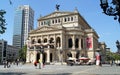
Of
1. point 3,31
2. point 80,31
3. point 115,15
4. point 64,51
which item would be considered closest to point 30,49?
point 64,51

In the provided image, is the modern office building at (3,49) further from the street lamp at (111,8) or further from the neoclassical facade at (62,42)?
the street lamp at (111,8)

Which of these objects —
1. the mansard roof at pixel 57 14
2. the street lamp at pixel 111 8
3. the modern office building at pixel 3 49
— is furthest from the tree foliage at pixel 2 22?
the modern office building at pixel 3 49

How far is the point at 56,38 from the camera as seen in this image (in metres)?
97.2

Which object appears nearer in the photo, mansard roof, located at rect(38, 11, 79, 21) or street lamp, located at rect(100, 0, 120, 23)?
street lamp, located at rect(100, 0, 120, 23)

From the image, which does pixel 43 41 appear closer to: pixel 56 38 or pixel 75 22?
pixel 56 38

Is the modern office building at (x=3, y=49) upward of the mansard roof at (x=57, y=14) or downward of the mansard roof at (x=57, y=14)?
downward

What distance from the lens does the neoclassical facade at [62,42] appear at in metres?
94.8

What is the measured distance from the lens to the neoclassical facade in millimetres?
94750

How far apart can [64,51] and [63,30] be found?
8320mm

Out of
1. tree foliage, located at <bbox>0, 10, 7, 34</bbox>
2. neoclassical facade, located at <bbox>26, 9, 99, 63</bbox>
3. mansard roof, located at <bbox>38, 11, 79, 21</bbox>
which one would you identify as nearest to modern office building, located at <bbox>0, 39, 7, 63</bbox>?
mansard roof, located at <bbox>38, 11, 79, 21</bbox>

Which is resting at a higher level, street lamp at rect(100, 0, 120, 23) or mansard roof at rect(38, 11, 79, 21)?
mansard roof at rect(38, 11, 79, 21)

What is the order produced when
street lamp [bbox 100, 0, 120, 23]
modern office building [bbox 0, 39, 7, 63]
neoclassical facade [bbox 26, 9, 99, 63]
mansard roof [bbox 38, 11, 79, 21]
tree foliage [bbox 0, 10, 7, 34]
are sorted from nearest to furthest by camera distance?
street lamp [bbox 100, 0, 120, 23]
tree foliage [bbox 0, 10, 7, 34]
neoclassical facade [bbox 26, 9, 99, 63]
mansard roof [bbox 38, 11, 79, 21]
modern office building [bbox 0, 39, 7, 63]

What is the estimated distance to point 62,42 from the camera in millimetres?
95500

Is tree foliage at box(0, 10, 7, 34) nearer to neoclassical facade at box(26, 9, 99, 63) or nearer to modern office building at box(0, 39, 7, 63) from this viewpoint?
neoclassical facade at box(26, 9, 99, 63)
